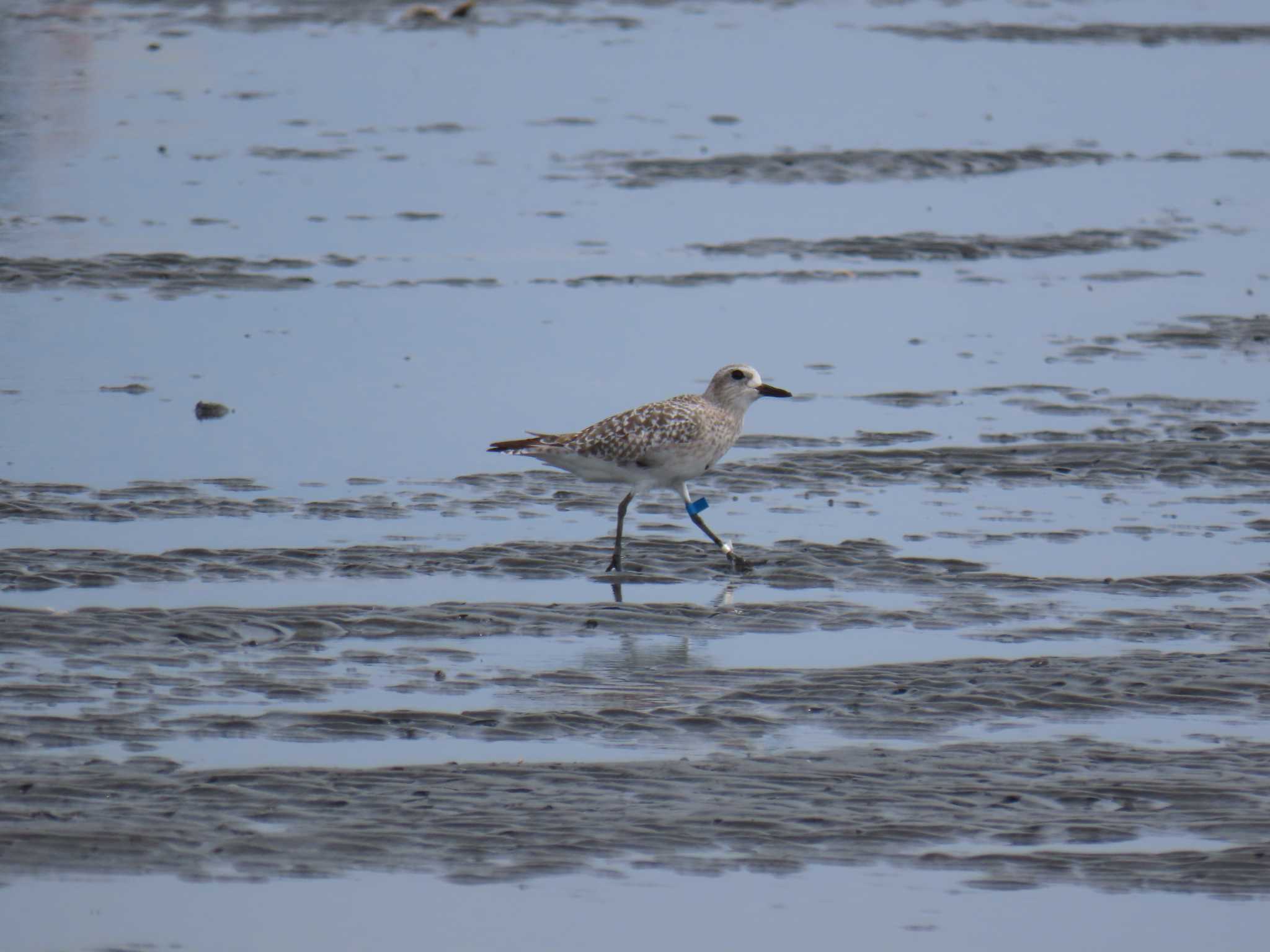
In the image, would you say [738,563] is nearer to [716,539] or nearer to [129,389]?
[716,539]

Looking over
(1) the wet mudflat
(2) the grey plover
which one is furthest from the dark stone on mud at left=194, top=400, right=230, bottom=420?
(2) the grey plover

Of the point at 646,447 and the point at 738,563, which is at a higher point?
the point at 646,447

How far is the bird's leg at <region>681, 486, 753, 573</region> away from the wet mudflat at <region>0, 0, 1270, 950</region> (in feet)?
0.25

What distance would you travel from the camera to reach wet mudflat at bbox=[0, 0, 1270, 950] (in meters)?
7.05

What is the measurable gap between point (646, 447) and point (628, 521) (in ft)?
3.07

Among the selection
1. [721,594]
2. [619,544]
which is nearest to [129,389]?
[619,544]

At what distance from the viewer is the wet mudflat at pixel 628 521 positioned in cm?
705

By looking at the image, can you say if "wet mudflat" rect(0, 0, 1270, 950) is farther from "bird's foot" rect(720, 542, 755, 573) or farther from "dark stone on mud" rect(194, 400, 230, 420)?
"dark stone on mud" rect(194, 400, 230, 420)

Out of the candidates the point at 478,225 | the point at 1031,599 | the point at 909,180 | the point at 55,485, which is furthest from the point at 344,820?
the point at 909,180

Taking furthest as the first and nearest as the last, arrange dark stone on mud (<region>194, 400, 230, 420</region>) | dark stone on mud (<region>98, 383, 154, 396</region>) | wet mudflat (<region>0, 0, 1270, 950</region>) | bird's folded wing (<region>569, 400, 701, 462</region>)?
dark stone on mud (<region>98, 383, 154, 396</region>) → dark stone on mud (<region>194, 400, 230, 420</region>) → bird's folded wing (<region>569, 400, 701, 462</region>) → wet mudflat (<region>0, 0, 1270, 950</region>)

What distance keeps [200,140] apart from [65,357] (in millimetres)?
8259

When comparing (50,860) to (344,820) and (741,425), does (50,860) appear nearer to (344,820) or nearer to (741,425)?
(344,820)

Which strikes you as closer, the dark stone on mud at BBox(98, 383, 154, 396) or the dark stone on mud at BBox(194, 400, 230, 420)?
the dark stone on mud at BBox(194, 400, 230, 420)

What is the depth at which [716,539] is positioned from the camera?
36.0 ft
